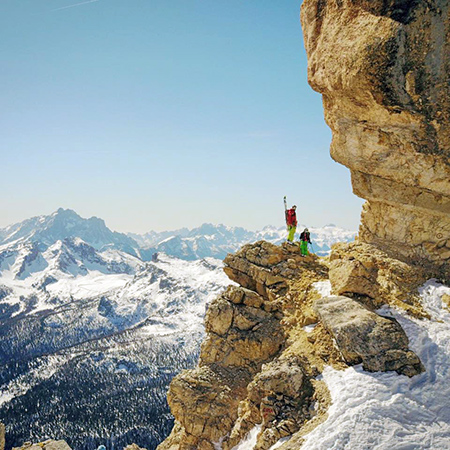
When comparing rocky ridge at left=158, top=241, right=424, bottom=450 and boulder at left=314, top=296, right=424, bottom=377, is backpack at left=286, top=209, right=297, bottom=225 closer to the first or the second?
rocky ridge at left=158, top=241, right=424, bottom=450

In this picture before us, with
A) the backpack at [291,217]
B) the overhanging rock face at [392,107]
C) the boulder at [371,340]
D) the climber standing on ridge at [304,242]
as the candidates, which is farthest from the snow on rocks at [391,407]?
the backpack at [291,217]

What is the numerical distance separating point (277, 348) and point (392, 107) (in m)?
15.5

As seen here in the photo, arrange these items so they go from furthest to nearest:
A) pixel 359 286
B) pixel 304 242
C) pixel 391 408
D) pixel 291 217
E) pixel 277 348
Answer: pixel 291 217 → pixel 304 242 → pixel 277 348 → pixel 359 286 → pixel 391 408

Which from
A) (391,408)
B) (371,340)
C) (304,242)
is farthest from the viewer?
(304,242)

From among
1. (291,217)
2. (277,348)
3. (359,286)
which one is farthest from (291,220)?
(277,348)

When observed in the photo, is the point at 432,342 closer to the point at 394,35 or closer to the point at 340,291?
the point at 340,291

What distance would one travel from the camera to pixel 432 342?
1667 centimetres

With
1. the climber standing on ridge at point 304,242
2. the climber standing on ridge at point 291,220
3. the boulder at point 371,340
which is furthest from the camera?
the climber standing on ridge at point 291,220

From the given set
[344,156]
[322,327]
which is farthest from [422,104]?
[322,327]

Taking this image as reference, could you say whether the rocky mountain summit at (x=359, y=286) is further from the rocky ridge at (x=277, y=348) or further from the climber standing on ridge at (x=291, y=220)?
the climber standing on ridge at (x=291, y=220)

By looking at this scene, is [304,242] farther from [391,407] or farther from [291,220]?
[391,407]

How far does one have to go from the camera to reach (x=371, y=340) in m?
16.1

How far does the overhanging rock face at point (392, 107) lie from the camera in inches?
664

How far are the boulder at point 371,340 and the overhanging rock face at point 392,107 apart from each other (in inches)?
278
